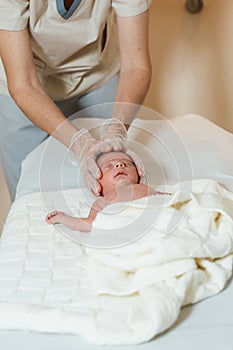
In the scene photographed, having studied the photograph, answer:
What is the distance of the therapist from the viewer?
1.47 meters

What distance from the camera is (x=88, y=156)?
139cm

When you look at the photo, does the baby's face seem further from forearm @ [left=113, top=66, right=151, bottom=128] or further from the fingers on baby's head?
forearm @ [left=113, top=66, right=151, bottom=128]

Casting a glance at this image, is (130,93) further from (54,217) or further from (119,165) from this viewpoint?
(54,217)

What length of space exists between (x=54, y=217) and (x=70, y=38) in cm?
51

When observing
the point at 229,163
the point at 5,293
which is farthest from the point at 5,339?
the point at 229,163

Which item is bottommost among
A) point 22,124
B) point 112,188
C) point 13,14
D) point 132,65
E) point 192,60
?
point 192,60

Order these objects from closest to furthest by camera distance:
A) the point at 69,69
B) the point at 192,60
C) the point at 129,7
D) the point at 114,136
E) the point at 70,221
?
the point at 70,221 → the point at 114,136 → the point at 129,7 → the point at 69,69 → the point at 192,60

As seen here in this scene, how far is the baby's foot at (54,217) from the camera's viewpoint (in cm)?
132

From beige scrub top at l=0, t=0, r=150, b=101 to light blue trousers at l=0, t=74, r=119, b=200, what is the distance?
0.03 metres

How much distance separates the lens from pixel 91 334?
0.98 metres

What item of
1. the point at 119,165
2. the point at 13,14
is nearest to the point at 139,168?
the point at 119,165

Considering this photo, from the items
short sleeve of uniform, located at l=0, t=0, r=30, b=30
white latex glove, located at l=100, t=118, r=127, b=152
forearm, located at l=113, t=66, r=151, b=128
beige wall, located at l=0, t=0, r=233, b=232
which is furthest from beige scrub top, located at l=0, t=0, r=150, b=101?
beige wall, located at l=0, t=0, r=233, b=232

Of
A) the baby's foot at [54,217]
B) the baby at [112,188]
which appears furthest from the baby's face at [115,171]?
the baby's foot at [54,217]

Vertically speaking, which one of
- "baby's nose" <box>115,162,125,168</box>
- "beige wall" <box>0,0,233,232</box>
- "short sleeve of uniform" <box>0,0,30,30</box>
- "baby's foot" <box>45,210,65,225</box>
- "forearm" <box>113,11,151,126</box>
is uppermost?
"short sleeve of uniform" <box>0,0,30,30</box>
